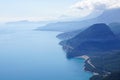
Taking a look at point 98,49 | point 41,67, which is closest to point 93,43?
point 98,49

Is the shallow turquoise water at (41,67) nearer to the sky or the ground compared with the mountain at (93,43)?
nearer to the ground

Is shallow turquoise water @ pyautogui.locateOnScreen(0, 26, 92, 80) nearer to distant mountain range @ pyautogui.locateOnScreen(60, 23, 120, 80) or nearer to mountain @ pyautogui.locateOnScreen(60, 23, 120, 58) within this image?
distant mountain range @ pyautogui.locateOnScreen(60, 23, 120, 80)

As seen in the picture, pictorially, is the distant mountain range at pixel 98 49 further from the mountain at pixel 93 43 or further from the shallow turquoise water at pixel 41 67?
the shallow turquoise water at pixel 41 67

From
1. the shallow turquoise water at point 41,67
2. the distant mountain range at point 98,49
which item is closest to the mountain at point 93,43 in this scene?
the distant mountain range at point 98,49

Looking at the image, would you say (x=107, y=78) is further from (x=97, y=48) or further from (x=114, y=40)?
(x=114, y=40)

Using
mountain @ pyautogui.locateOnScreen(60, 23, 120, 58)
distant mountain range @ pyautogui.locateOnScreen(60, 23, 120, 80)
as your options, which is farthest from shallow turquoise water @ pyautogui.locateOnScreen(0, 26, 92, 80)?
mountain @ pyautogui.locateOnScreen(60, 23, 120, 58)

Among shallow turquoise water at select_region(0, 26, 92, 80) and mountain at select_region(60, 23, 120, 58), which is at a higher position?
mountain at select_region(60, 23, 120, 58)

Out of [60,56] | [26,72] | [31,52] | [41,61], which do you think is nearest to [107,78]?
[26,72]

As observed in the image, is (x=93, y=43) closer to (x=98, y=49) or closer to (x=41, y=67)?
(x=98, y=49)
